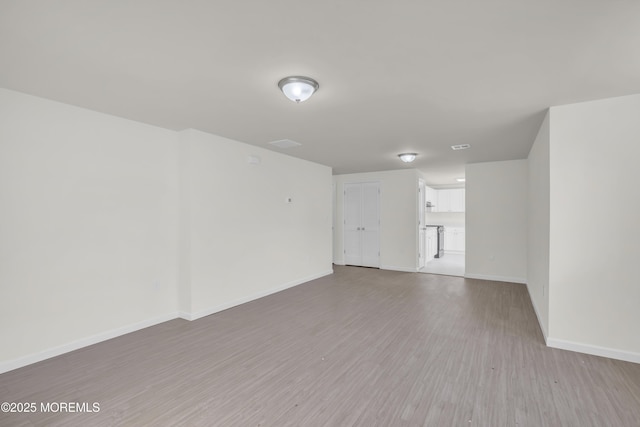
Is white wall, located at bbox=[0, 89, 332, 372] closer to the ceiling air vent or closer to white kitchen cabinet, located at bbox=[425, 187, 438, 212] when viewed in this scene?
the ceiling air vent

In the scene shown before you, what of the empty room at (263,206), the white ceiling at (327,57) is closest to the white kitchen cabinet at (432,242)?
the empty room at (263,206)

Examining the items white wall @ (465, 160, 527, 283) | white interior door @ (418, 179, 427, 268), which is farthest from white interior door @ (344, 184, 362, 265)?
white wall @ (465, 160, 527, 283)

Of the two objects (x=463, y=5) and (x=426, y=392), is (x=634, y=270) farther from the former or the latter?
(x=463, y=5)

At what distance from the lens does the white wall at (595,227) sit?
2.80 metres

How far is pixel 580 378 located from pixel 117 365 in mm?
4102

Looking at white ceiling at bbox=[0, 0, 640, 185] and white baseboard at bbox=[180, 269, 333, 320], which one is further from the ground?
white ceiling at bbox=[0, 0, 640, 185]

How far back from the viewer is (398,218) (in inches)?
289

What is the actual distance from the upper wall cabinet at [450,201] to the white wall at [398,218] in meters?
3.69

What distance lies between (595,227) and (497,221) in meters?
3.48

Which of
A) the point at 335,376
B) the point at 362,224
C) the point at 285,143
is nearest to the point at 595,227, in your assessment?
the point at 335,376

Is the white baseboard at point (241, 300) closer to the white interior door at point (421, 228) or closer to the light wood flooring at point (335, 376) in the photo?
the light wood flooring at point (335, 376)

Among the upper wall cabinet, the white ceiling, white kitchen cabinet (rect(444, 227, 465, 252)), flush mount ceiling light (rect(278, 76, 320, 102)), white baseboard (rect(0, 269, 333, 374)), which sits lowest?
white baseboard (rect(0, 269, 333, 374))

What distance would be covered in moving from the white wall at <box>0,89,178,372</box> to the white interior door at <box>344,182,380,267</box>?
4.91 m

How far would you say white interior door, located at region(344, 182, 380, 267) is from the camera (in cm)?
771
